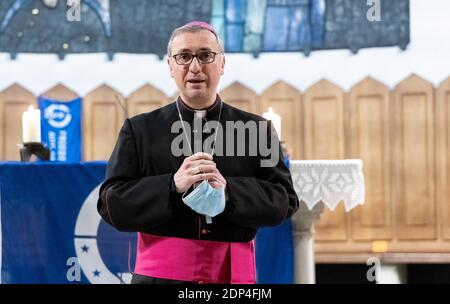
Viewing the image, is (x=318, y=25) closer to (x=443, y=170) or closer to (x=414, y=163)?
(x=414, y=163)

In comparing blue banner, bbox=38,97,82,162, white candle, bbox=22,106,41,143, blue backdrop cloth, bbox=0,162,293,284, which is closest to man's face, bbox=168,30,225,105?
blue backdrop cloth, bbox=0,162,293,284

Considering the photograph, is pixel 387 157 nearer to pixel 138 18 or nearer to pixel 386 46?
pixel 386 46

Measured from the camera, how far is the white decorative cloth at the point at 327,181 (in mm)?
4469

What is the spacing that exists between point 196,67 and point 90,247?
2.42 metres

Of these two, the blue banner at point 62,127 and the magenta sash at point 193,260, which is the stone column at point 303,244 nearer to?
the magenta sash at point 193,260

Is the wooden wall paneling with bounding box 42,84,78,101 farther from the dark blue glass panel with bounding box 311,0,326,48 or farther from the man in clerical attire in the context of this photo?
the man in clerical attire

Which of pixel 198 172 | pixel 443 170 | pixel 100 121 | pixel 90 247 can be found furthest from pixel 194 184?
pixel 100 121

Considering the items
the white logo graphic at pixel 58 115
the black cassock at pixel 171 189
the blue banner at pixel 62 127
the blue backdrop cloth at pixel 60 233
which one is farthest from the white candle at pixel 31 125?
the white logo graphic at pixel 58 115

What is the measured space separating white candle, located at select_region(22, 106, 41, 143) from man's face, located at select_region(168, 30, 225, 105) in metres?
2.66

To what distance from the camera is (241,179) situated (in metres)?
1.92

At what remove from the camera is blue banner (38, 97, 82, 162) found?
7.64m

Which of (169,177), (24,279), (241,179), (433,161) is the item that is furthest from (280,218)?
(433,161)
